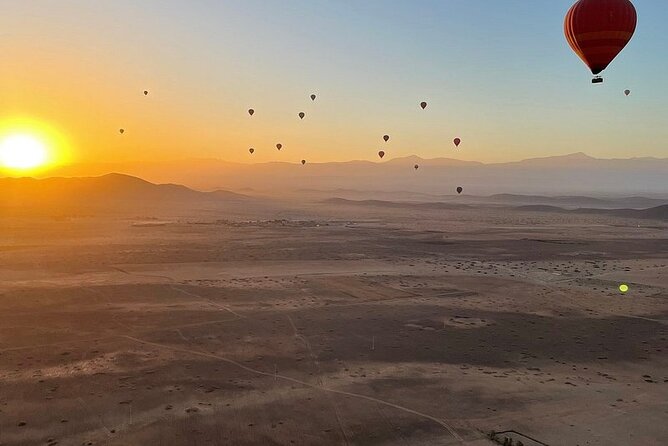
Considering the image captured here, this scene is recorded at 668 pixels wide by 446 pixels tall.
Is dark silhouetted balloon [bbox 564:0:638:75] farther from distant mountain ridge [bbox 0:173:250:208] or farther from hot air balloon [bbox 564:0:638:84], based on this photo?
distant mountain ridge [bbox 0:173:250:208]

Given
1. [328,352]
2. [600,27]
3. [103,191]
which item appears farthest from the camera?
[103,191]

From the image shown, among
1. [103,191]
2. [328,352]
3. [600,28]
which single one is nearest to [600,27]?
[600,28]

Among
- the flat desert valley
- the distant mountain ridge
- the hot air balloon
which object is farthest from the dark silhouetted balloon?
the distant mountain ridge

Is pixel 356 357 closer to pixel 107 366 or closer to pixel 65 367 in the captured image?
pixel 107 366

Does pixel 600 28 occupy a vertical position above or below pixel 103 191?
above

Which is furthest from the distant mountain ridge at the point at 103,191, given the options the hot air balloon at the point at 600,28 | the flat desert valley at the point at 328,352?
the hot air balloon at the point at 600,28

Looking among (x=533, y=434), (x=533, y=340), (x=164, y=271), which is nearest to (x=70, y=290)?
(x=164, y=271)

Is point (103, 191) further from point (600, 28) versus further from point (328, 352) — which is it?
point (328, 352)
